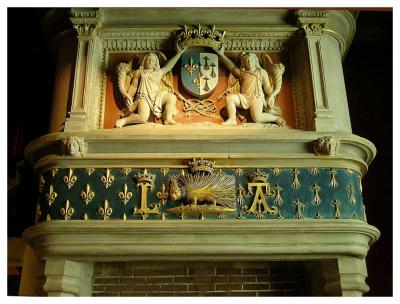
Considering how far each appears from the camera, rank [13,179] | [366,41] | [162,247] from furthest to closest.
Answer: [366,41] → [13,179] → [162,247]

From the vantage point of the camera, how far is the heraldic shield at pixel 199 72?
473cm

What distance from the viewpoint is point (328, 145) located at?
423cm

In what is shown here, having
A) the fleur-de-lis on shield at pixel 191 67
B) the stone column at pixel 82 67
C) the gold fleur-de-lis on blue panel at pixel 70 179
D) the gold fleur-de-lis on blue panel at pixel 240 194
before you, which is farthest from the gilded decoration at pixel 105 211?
the fleur-de-lis on shield at pixel 191 67

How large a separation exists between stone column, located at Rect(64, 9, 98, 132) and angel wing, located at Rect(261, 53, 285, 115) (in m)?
1.74

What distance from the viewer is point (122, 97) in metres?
4.80

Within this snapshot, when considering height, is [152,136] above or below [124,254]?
above

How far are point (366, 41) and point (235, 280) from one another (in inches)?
150

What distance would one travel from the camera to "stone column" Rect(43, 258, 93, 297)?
13.0ft

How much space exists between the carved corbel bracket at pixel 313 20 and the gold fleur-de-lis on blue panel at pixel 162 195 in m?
2.19

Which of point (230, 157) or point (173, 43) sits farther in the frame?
point (173, 43)

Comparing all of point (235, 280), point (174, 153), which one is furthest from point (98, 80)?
point (235, 280)

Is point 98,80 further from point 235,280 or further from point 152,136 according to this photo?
point 235,280

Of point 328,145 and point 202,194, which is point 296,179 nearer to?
point 328,145

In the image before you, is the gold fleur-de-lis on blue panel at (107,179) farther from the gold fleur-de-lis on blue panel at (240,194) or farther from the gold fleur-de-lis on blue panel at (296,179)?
the gold fleur-de-lis on blue panel at (296,179)
